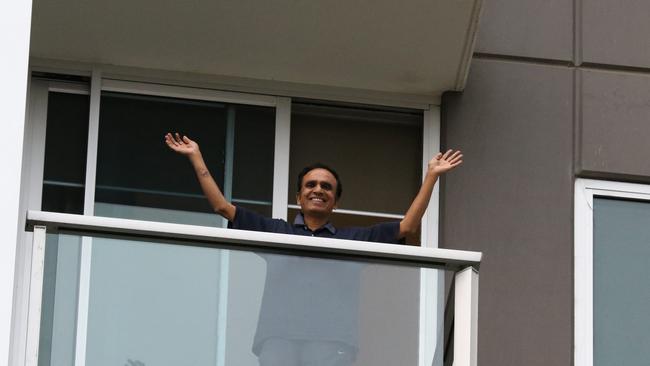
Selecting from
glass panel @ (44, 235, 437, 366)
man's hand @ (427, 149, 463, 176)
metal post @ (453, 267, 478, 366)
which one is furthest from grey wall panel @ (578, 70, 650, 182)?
glass panel @ (44, 235, 437, 366)

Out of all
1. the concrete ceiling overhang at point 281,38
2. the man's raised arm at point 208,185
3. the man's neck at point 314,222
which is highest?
the concrete ceiling overhang at point 281,38

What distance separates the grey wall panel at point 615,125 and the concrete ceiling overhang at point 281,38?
787 millimetres

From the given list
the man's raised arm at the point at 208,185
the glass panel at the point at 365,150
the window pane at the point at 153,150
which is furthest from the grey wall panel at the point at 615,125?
the man's raised arm at the point at 208,185

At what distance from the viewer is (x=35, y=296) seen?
8.59m

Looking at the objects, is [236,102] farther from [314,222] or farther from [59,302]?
[59,302]

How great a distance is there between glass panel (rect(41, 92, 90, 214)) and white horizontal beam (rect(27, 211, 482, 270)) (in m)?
2.35

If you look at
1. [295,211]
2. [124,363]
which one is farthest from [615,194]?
[124,363]

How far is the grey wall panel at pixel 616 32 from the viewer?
1170 centimetres

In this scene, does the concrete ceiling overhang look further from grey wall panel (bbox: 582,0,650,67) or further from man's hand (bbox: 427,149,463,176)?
man's hand (bbox: 427,149,463,176)

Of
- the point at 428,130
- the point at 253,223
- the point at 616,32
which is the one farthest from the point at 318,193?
the point at 616,32

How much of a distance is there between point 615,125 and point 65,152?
3114 millimetres

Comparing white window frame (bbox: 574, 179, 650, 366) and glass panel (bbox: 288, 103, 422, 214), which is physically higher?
glass panel (bbox: 288, 103, 422, 214)

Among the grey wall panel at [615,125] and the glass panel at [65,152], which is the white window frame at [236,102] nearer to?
the glass panel at [65,152]

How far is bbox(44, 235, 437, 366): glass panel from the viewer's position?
28.9 ft
